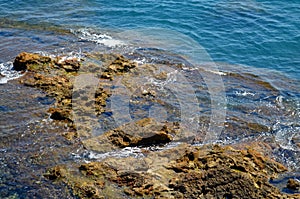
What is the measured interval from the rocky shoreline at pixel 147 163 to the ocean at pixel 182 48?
66 cm

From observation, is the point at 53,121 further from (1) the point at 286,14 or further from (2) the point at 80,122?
(1) the point at 286,14

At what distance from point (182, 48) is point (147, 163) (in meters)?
12.8

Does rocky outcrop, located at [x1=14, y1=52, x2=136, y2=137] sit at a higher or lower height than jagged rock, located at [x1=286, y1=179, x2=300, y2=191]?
higher

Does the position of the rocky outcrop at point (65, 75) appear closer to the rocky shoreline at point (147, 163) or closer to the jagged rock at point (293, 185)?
the rocky shoreline at point (147, 163)

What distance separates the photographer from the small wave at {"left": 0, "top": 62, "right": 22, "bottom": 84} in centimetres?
1650

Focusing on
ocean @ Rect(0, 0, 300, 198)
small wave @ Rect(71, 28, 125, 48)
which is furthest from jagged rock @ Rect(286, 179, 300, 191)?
small wave @ Rect(71, 28, 125, 48)

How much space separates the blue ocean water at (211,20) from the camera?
23000 millimetres

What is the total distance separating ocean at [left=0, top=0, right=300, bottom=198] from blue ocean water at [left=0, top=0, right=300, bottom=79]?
2.5 inches

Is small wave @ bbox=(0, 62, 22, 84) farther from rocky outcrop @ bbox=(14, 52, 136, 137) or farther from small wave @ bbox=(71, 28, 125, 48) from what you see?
small wave @ bbox=(71, 28, 125, 48)

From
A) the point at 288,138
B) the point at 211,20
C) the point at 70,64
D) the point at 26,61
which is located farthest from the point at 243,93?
the point at 26,61

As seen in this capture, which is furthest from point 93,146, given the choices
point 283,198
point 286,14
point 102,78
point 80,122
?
point 286,14

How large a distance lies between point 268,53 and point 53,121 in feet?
48.7

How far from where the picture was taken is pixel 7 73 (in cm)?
1705

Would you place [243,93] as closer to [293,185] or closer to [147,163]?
[293,185]
